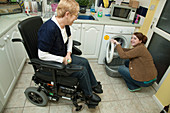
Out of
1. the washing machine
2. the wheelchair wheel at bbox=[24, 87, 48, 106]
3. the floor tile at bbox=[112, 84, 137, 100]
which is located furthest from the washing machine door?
the wheelchair wheel at bbox=[24, 87, 48, 106]

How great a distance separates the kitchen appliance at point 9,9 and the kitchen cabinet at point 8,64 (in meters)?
0.48

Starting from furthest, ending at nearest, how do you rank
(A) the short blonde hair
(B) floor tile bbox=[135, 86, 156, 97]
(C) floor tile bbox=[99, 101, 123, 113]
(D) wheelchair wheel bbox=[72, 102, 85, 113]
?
1. (B) floor tile bbox=[135, 86, 156, 97]
2. (C) floor tile bbox=[99, 101, 123, 113]
3. (D) wheelchair wheel bbox=[72, 102, 85, 113]
4. (A) the short blonde hair

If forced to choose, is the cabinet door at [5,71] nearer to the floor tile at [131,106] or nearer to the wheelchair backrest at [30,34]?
the wheelchair backrest at [30,34]

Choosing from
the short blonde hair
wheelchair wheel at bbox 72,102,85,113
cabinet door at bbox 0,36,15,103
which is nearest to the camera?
the short blonde hair

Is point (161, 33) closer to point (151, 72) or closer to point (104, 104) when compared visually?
point (151, 72)

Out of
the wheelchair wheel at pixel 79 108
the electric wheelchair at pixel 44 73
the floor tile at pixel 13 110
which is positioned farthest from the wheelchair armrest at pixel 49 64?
the floor tile at pixel 13 110

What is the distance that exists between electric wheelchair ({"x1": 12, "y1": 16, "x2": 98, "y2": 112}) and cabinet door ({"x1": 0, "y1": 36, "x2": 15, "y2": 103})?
0.88ft

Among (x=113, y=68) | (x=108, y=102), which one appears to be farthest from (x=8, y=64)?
(x=113, y=68)

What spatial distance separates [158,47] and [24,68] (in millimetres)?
2444

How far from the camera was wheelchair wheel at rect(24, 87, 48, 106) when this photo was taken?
1418 mm

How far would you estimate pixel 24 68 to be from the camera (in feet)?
7.22

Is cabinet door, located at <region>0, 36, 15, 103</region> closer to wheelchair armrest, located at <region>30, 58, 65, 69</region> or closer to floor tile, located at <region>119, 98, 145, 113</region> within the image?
wheelchair armrest, located at <region>30, 58, 65, 69</region>

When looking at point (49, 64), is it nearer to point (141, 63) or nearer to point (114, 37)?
point (141, 63)

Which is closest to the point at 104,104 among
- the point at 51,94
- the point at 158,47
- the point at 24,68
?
the point at 51,94
